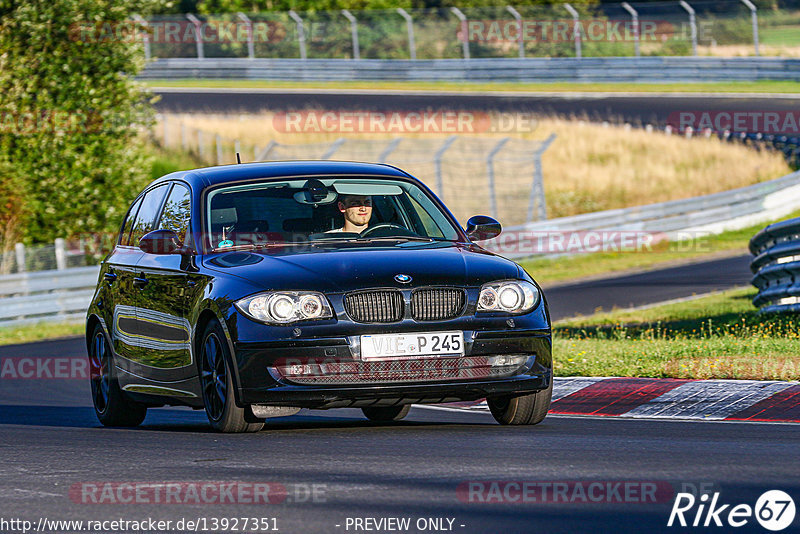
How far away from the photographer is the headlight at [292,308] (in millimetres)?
8008

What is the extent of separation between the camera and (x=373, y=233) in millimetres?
9156

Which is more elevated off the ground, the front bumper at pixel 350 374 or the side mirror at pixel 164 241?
the side mirror at pixel 164 241

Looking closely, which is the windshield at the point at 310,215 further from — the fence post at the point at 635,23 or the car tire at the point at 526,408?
Answer: the fence post at the point at 635,23

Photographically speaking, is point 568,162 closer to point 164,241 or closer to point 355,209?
point 355,209

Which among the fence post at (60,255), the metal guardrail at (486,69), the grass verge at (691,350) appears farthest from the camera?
the metal guardrail at (486,69)

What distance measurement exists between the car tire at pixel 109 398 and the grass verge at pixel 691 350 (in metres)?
3.45

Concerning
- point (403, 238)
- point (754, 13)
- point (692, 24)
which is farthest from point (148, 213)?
point (754, 13)

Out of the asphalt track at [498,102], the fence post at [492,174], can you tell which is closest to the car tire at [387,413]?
the fence post at [492,174]

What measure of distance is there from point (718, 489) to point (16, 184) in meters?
22.4

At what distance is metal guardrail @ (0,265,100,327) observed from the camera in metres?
23.9

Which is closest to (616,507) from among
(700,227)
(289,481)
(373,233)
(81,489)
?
(289,481)

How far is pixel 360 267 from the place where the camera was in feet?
26.9

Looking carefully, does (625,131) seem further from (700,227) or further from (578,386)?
(578,386)

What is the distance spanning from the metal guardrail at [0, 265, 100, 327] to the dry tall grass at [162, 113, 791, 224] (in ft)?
22.4
